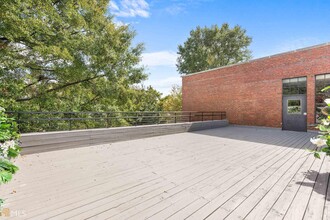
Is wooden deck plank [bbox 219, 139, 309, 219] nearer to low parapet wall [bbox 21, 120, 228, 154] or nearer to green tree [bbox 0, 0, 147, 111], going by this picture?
low parapet wall [bbox 21, 120, 228, 154]

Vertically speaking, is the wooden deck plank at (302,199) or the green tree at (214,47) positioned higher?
the green tree at (214,47)

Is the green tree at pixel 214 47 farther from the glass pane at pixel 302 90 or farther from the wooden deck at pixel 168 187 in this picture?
the wooden deck at pixel 168 187

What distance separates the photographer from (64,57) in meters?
6.76

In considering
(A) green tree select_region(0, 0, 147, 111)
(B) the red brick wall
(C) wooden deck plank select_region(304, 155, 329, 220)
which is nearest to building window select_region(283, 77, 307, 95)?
(B) the red brick wall

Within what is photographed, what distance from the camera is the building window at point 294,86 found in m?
8.80

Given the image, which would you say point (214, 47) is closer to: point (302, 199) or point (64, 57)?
point (64, 57)

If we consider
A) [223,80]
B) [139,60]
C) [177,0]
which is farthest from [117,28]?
[223,80]

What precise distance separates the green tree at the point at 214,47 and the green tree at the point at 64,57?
1150cm

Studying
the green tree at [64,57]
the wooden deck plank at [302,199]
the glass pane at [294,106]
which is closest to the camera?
the wooden deck plank at [302,199]

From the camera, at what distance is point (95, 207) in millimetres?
2037

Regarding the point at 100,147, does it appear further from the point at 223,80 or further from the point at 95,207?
the point at 223,80

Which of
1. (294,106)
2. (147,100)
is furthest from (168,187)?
(147,100)

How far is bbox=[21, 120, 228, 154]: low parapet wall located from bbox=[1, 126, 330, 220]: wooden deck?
296 millimetres

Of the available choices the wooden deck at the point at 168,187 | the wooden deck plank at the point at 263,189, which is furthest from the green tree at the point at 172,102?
the wooden deck plank at the point at 263,189
